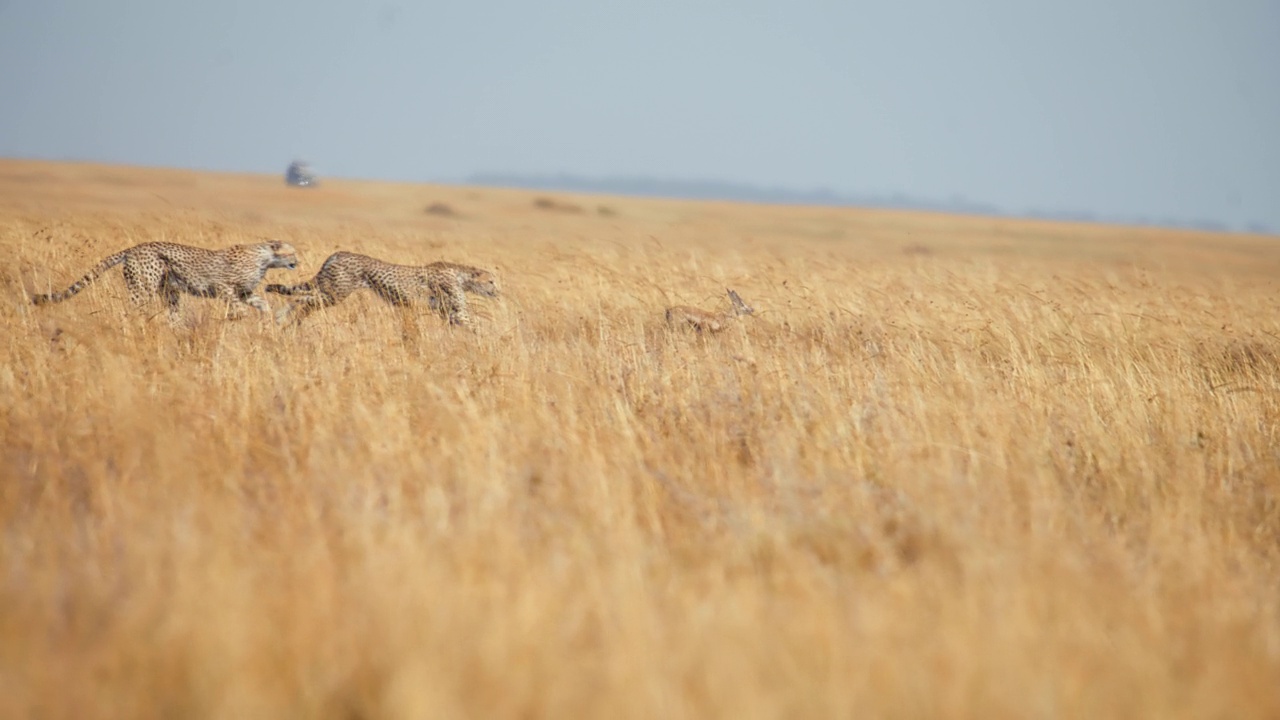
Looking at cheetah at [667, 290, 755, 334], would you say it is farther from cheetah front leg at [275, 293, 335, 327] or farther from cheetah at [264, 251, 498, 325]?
cheetah front leg at [275, 293, 335, 327]

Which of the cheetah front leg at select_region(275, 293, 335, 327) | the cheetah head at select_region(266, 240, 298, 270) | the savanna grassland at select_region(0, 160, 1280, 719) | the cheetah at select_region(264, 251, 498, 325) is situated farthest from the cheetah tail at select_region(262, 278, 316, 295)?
the savanna grassland at select_region(0, 160, 1280, 719)

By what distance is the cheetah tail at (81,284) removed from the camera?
7.98 m

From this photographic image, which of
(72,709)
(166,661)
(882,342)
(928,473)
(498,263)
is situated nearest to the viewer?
(72,709)

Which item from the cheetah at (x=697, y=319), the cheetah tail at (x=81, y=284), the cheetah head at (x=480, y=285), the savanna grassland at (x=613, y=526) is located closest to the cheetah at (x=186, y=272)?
the cheetah tail at (x=81, y=284)

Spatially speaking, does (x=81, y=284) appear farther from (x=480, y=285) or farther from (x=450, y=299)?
(x=480, y=285)

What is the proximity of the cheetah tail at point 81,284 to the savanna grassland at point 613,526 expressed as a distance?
198mm

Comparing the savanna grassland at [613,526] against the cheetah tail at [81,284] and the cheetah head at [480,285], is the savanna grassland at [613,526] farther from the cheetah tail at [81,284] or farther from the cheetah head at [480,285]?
the cheetah head at [480,285]

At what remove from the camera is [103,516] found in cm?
381

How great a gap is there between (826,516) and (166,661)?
226 cm

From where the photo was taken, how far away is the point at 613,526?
3.75 meters

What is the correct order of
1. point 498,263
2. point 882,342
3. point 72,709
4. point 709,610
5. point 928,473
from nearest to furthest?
point 72,709, point 709,610, point 928,473, point 882,342, point 498,263

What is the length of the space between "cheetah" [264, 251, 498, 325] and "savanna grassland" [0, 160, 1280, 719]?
47.5 inches

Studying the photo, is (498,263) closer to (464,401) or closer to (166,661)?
(464,401)

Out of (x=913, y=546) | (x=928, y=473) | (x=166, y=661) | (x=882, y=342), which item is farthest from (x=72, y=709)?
(x=882, y=342)
